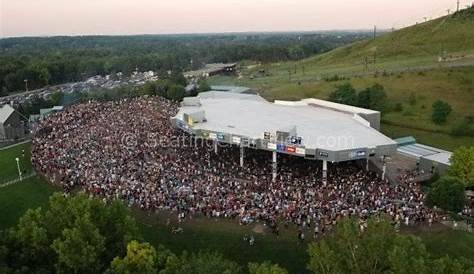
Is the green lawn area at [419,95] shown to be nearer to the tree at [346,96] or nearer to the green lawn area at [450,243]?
the tree at [346,96]

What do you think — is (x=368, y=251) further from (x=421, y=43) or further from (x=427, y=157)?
(x=421, y=43)

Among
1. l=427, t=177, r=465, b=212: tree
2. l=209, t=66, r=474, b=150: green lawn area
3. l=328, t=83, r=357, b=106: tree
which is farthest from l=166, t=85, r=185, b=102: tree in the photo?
l=427, t=177, r=465, b=212: tree

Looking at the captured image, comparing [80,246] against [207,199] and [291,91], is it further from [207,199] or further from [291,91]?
[291,91]

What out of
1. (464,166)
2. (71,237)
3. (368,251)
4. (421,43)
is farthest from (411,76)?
(71,237)

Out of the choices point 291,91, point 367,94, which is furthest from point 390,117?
point 291,91

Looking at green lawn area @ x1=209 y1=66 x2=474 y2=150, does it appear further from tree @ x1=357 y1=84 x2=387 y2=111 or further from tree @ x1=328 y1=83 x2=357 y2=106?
tree @ x1=328 y1=83 x2=357 y2=106

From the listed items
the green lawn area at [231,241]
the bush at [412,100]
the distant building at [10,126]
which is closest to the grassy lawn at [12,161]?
the distant building at [10,126]
